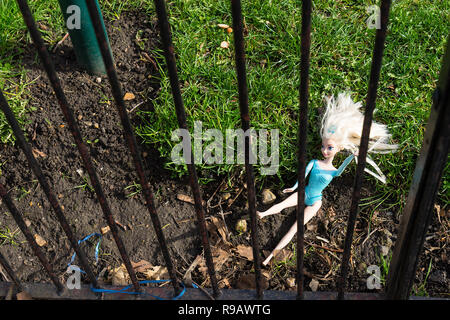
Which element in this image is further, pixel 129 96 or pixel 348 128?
pixel 129 96

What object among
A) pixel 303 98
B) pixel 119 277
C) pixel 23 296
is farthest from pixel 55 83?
pixel 119 277

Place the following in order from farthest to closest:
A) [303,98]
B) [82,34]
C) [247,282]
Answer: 1. [82,34]
2. [247,282]
3. [303,98]

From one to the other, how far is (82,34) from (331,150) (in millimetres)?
1534

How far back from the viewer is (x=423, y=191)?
1.24m

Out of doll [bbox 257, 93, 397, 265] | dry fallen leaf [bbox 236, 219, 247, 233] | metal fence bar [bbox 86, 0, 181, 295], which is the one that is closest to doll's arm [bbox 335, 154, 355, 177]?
doll [bbox 257, 93, 397, 265]

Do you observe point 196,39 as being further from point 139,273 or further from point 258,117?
point 139,273

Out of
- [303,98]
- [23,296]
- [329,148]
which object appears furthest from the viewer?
[329,148]

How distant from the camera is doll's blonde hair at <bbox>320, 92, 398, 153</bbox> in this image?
8.21 feet

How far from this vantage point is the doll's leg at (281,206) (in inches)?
101

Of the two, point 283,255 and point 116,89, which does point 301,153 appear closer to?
point 116,89

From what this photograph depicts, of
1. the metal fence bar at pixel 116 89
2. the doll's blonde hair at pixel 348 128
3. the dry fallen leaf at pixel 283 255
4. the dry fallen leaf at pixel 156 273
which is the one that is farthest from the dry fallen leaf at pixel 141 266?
the doll's blonde hair at pixel 348 128

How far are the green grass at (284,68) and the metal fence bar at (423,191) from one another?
1221mm

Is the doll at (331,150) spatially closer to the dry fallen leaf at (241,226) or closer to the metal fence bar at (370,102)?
the dry fallen leaf at (241,226)
